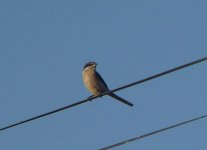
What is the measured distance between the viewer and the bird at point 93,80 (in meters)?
14.8

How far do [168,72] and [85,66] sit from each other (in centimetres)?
702

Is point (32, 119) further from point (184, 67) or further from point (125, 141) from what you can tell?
point (184, 67)

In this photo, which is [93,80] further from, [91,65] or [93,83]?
[91,65]

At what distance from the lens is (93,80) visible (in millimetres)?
14859

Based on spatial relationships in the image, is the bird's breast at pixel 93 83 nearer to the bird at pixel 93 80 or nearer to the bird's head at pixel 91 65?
the bird at pixel 93 80

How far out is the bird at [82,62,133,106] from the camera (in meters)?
14.8

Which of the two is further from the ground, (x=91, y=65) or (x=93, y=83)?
(x=91, y=65)

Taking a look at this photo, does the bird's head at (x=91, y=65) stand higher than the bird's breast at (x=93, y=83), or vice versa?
the bird's head at (x=91, y=65)

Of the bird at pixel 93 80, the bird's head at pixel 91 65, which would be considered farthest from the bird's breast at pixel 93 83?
the bird's head at pixel 91 65

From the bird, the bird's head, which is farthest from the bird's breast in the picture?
the bird's head

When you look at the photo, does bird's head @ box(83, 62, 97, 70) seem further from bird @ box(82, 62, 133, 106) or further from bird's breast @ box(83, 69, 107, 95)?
bird's breast @ box(83, 69, 107, 95)

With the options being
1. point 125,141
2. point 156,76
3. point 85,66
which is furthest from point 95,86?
point 156,76

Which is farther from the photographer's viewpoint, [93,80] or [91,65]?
[91,65]

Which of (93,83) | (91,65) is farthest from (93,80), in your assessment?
(91,65)
